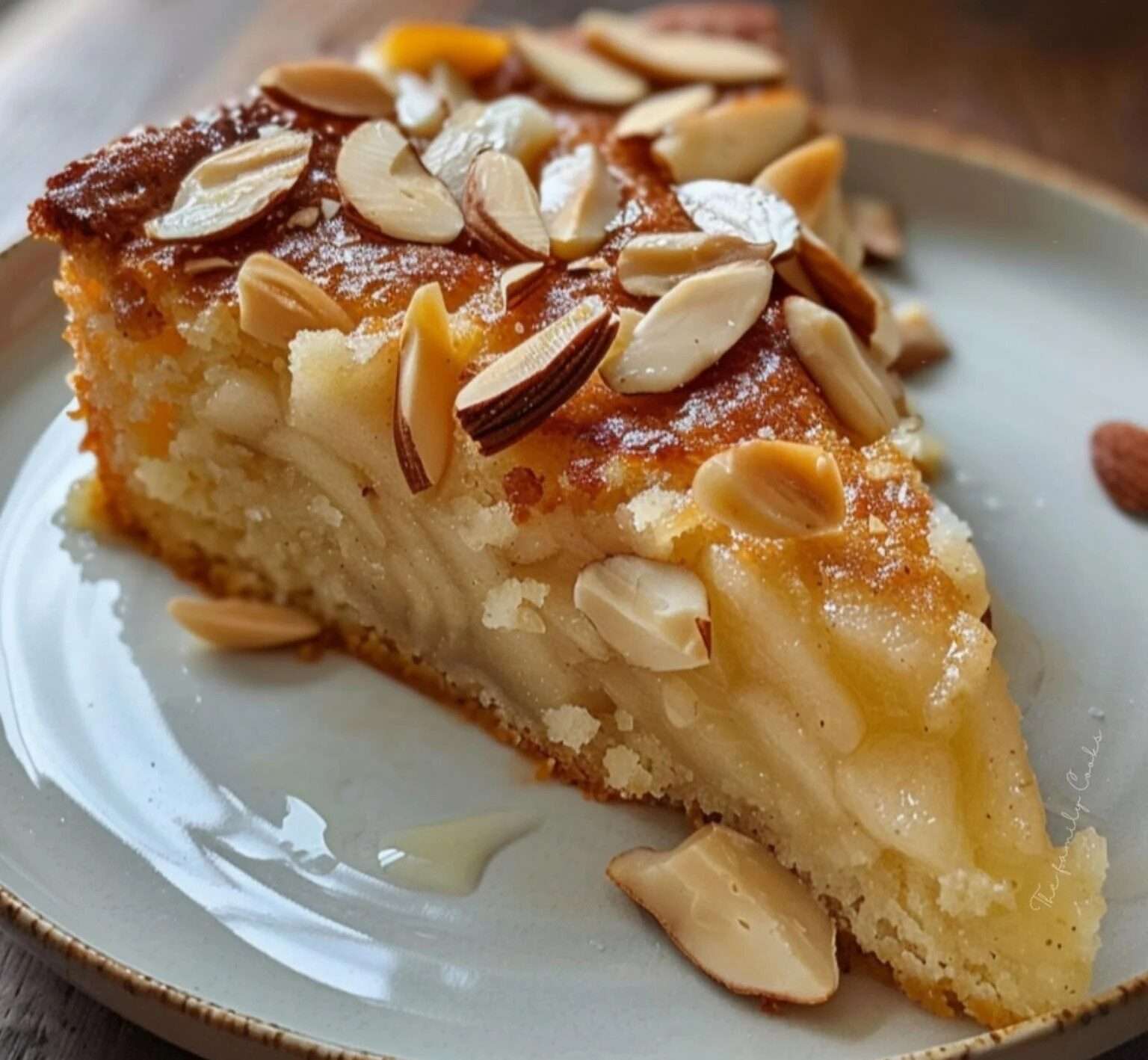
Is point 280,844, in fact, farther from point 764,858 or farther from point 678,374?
point 678,374

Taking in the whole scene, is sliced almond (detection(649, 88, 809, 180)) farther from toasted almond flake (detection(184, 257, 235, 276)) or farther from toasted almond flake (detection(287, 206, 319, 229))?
→ toasted almond flake (detection(184, 257, 235, 276))

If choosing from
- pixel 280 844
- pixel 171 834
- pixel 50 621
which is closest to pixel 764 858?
pixel 280 844

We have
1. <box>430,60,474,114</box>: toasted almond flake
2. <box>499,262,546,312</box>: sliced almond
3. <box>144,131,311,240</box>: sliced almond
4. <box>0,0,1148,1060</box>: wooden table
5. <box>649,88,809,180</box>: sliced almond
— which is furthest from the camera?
<box>0,0,1148,1060</box>: wooden table

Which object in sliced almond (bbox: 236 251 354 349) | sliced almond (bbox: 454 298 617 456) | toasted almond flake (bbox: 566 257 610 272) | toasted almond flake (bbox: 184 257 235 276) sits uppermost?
toasted almond flake (bbox: 184 257 235 276)

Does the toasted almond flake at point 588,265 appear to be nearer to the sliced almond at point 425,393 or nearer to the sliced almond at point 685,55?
the sliced almond at point 425,393

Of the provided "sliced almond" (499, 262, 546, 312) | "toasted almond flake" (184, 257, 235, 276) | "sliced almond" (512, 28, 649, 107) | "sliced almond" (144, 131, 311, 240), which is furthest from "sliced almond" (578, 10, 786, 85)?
"toasted almond flake" (184, 257, 235, 276)

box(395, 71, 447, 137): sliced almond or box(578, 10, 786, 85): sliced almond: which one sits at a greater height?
box(395, 71, 447, 137): sliced almond

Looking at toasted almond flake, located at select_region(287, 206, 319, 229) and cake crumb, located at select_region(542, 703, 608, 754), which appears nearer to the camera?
cake crumb, located at select_region(542, 703, 608, 754)
